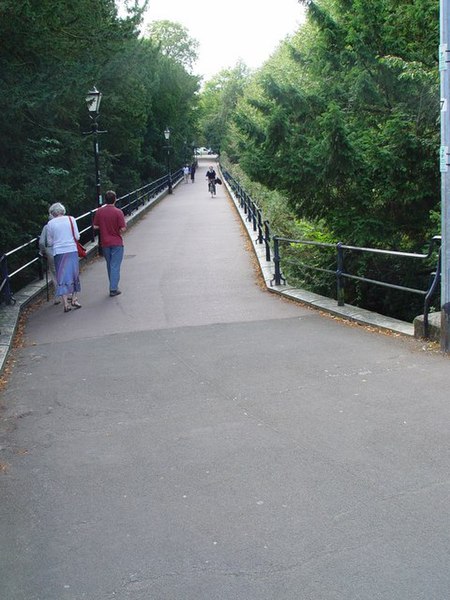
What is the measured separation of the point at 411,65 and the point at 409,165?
1.85 meters

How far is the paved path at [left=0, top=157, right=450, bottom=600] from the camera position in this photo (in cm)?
339

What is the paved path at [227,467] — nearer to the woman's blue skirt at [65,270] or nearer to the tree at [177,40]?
the woman's blue skirt at [65,270]

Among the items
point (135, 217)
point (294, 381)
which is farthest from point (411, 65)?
point (135, 217)

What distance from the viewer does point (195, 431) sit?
5438 mm

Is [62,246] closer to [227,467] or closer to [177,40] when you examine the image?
[227,467]

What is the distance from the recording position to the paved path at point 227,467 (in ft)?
11.1

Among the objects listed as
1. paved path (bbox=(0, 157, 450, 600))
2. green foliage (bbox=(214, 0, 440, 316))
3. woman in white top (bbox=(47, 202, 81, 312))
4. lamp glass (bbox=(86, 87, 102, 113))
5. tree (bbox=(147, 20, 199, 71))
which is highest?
tree (bbox=(147, 20, 199, 71))

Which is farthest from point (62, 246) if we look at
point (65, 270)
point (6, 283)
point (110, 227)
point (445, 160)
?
point (445, 160)

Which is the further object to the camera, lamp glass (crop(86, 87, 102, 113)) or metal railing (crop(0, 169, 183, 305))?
lamp glass (crop(86, 87, 102, 113))

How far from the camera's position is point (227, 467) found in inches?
184

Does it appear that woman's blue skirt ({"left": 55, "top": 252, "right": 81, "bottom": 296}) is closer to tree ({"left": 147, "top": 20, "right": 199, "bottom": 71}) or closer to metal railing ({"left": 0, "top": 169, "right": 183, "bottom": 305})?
metal railing ({"left": 0, "top": 169, "right": 183, "bottom": 305})

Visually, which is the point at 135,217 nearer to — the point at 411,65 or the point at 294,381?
the point at 411,65

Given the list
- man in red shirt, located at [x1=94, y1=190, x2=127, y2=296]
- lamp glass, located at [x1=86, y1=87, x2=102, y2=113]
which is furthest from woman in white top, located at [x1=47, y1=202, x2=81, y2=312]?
lamp glass, located at [x1=86, y1=87, x2=102, y2=113]

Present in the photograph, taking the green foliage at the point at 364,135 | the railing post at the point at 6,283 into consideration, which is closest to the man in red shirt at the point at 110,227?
the railing post at the point at 6,283
